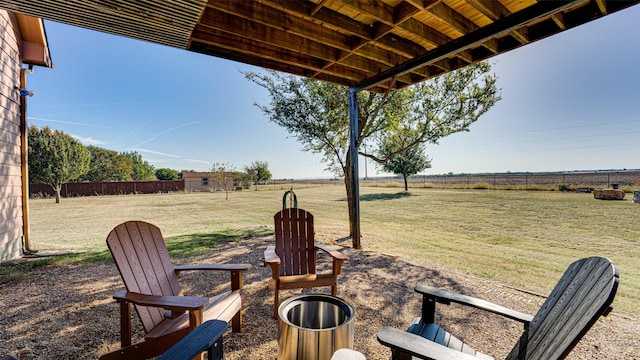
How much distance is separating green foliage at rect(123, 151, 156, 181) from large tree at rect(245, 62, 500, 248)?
166ft

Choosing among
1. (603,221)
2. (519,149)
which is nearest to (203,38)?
(603,221)

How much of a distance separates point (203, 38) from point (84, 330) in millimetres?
3020

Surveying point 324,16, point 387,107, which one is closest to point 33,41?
point 324,16

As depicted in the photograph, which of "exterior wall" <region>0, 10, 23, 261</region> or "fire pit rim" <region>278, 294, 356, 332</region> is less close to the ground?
"exterior wall" <region>0, 10, 23, 261</region>

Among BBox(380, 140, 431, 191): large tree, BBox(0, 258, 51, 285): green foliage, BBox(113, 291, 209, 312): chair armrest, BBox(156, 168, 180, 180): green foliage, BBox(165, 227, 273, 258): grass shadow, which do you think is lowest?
BBox(165, 227, 273, 258): grass shadow

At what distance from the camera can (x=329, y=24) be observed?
2.66m

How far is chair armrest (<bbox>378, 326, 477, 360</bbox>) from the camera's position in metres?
0.98

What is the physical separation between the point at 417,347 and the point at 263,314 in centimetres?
194

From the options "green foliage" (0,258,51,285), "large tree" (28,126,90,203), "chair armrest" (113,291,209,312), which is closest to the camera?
"chair armrest" (113,291,209,312)

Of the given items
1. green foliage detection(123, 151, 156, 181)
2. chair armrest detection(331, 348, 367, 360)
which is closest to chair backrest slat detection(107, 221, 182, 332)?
chair armrest detection(331, 348, 367, 360)

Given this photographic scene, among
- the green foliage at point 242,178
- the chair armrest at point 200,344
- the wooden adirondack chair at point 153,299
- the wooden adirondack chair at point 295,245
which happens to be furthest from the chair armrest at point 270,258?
the green foliage at point 242,178

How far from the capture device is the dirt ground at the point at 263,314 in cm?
205

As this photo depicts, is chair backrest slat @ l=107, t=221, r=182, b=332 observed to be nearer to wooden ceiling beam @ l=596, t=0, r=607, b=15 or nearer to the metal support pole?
the metal support pole

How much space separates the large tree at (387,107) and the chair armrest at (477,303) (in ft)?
13.6
